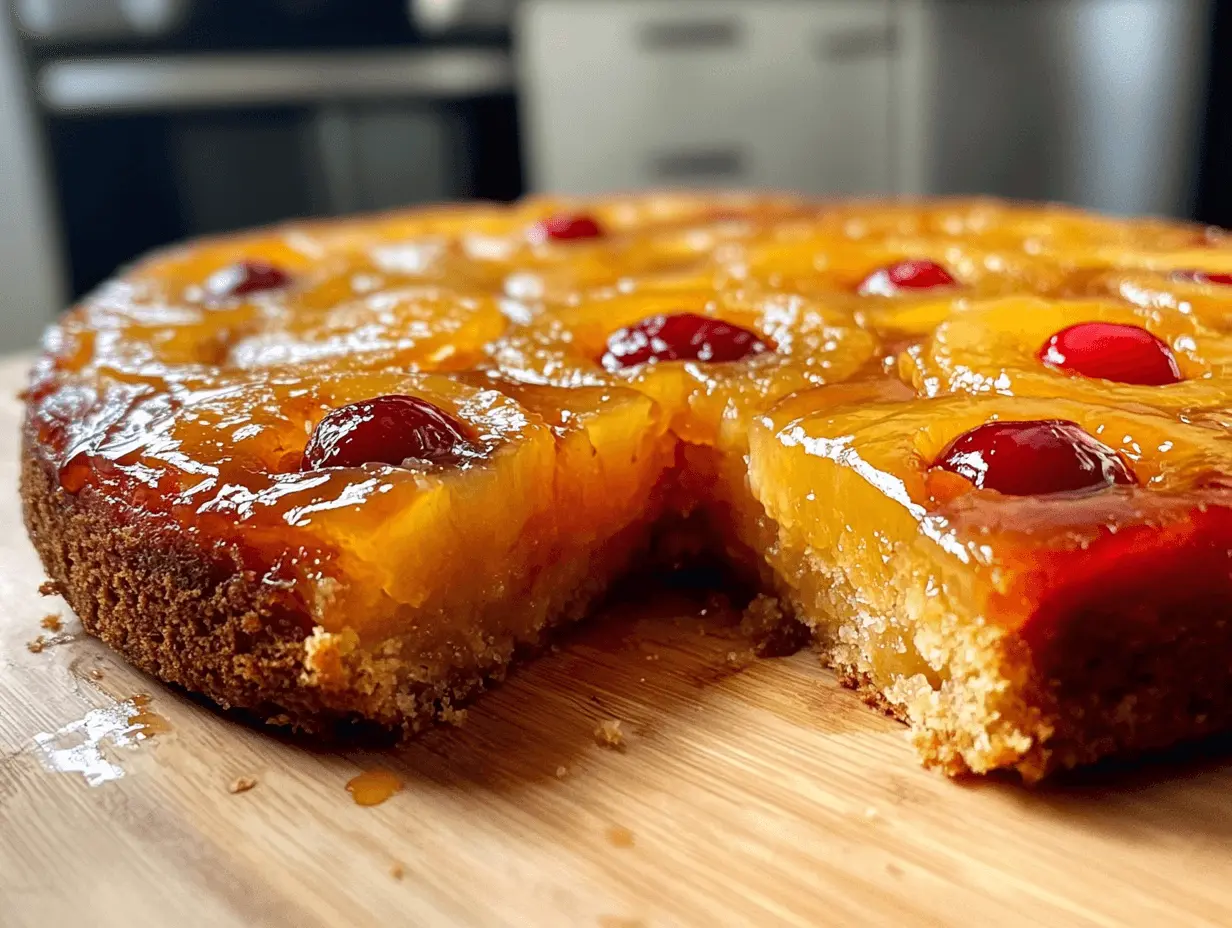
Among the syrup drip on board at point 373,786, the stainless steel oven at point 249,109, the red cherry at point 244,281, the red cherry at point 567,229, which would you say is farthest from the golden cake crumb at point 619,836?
the stainless steel oven at point 249,109

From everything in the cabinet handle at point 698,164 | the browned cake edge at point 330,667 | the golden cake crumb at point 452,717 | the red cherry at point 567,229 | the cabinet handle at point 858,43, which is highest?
the cabinet handle at point 858,43

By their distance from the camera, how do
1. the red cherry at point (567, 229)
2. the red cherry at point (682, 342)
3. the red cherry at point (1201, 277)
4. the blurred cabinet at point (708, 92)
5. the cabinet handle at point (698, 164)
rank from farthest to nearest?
1. the cabinet handle at point (698, 164)
2. the blurred cabinet at point (708, 92)
3. the red cherry at point (567, 229)
4. the red cherry at point (1201, 277)
5. the red cherry at point (682, 342)

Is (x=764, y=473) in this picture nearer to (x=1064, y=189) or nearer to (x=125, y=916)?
(x=125, y=916)

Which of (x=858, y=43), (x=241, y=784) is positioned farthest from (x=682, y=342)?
(x=858, y=43)

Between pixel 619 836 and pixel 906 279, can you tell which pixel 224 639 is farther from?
pixel 906 279

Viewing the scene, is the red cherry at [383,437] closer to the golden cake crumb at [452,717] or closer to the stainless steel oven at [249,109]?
the golden cake crumb at [452,717]
